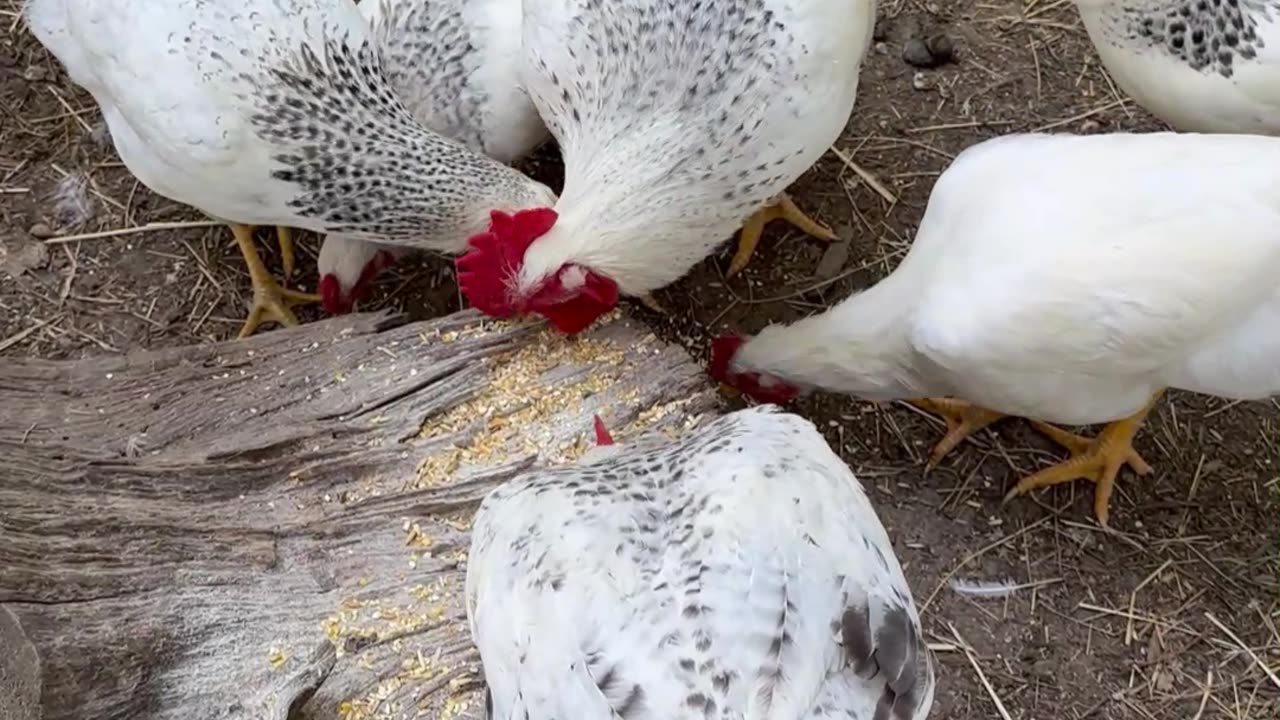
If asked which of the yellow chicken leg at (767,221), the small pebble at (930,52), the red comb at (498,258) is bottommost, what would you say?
the yellow chicken leg at (767,221)

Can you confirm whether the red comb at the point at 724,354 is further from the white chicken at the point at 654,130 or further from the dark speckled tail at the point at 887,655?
the dark speckled tail at the point at 887,655

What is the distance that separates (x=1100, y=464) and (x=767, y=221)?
40.2 inches

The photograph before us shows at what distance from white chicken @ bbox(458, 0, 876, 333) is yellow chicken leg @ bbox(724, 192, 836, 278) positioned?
62 centimetres

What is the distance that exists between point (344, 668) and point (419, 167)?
3.20 feet

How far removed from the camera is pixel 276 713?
1599 mm

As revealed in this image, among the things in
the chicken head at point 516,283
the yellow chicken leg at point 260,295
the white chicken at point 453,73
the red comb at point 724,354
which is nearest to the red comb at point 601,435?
the chicken head at point 516,283

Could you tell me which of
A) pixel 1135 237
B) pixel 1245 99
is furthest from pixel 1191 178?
pixel 1245 99

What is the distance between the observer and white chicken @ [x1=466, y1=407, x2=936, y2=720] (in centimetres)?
144

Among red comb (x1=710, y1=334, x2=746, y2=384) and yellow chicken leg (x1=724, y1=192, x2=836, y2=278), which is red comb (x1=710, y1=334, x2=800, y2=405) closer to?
red comb (x1=710, y1=334, x2=746, y2=384)

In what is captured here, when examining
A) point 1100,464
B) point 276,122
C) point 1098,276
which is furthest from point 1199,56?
point 276,122

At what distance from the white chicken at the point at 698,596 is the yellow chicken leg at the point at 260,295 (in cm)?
120

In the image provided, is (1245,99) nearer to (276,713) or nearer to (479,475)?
(479,475)

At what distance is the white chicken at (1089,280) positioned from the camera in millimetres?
1915

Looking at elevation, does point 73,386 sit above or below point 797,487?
below
